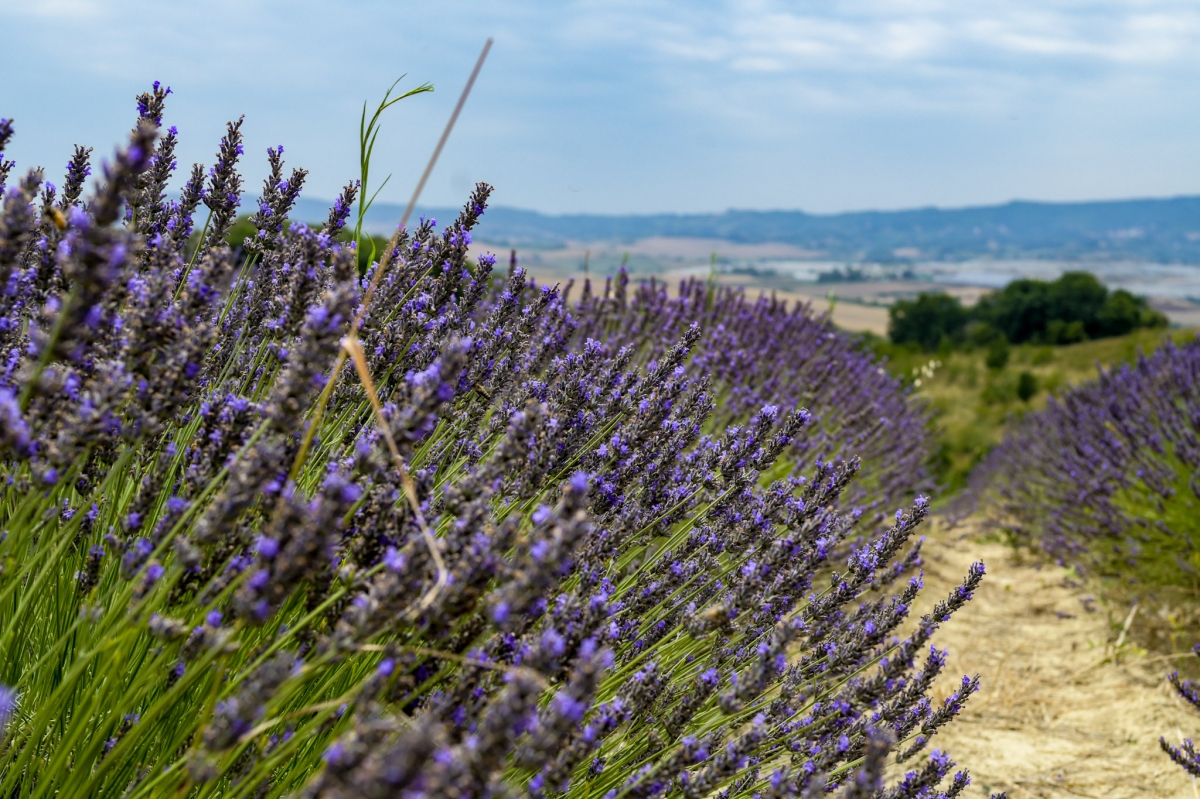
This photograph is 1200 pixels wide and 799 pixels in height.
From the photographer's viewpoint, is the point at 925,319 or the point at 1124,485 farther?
the point at 925,319

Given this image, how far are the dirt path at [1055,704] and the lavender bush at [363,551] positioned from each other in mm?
1886

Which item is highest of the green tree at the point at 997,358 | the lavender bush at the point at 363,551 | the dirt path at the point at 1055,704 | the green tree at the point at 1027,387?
the lavender bush at the point at 363,551

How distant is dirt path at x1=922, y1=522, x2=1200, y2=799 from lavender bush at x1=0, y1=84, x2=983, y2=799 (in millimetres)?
1886

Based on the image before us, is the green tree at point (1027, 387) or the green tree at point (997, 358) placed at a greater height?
the green tree at point (997, 358)

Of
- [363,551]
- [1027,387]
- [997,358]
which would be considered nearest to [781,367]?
[363,551]

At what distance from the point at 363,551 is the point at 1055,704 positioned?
4.36 metres

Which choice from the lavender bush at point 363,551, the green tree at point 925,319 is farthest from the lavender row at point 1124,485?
the green tree at point 925,319

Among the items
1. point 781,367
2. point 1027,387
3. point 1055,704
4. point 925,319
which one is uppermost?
point 781,367

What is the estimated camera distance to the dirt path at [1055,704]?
345cm

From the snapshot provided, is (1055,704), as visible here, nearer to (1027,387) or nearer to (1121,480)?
(1121,480)

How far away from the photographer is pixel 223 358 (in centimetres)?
228

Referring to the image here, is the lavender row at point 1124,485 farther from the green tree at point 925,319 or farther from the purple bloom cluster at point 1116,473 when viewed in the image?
the green tree at point 925,319

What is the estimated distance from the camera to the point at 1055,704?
14.5ft

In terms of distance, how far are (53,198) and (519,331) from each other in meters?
1.21
